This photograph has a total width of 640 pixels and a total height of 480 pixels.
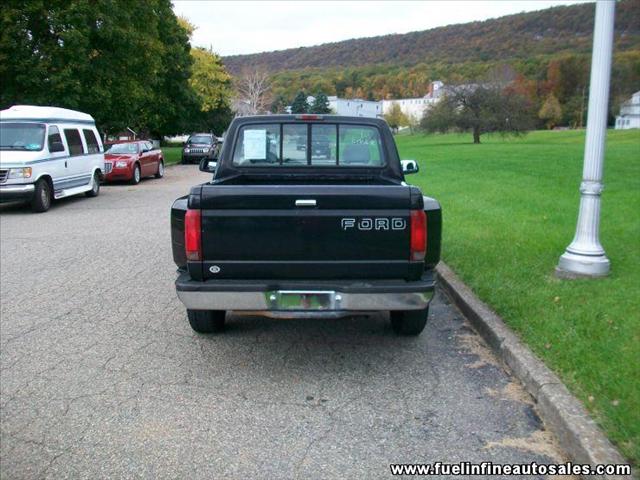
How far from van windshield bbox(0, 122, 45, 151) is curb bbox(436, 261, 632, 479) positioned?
463 inches

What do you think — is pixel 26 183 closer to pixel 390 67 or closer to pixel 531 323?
pixel 531 323

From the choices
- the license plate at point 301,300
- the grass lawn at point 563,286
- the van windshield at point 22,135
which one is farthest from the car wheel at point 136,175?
the license plate at point 301,300

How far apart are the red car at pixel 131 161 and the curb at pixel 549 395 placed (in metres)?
17.7

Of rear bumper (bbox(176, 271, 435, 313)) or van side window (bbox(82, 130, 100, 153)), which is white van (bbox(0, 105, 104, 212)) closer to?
van side window (bbox(82, 130, 100, 153))

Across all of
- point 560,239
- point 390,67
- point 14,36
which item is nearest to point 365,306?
point 560,239

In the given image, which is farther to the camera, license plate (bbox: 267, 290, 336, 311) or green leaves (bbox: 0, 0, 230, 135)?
green leaves (bbox: 0, 0, 230, 135)

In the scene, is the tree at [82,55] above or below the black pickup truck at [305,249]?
above

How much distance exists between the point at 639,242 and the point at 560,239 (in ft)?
3.08

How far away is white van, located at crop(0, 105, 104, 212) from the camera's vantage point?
13.3 m

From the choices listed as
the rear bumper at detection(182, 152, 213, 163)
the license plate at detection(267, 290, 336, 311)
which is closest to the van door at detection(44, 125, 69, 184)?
the license plate at detection(267, 290, 336, 311)

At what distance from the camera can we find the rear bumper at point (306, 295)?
417 centimetres

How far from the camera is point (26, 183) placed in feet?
44.1

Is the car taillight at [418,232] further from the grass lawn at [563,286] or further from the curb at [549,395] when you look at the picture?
the grass lawn at [563,286]

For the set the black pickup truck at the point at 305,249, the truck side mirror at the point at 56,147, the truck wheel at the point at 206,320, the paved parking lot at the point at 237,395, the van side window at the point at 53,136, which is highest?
the van side window at the point at 53,136
